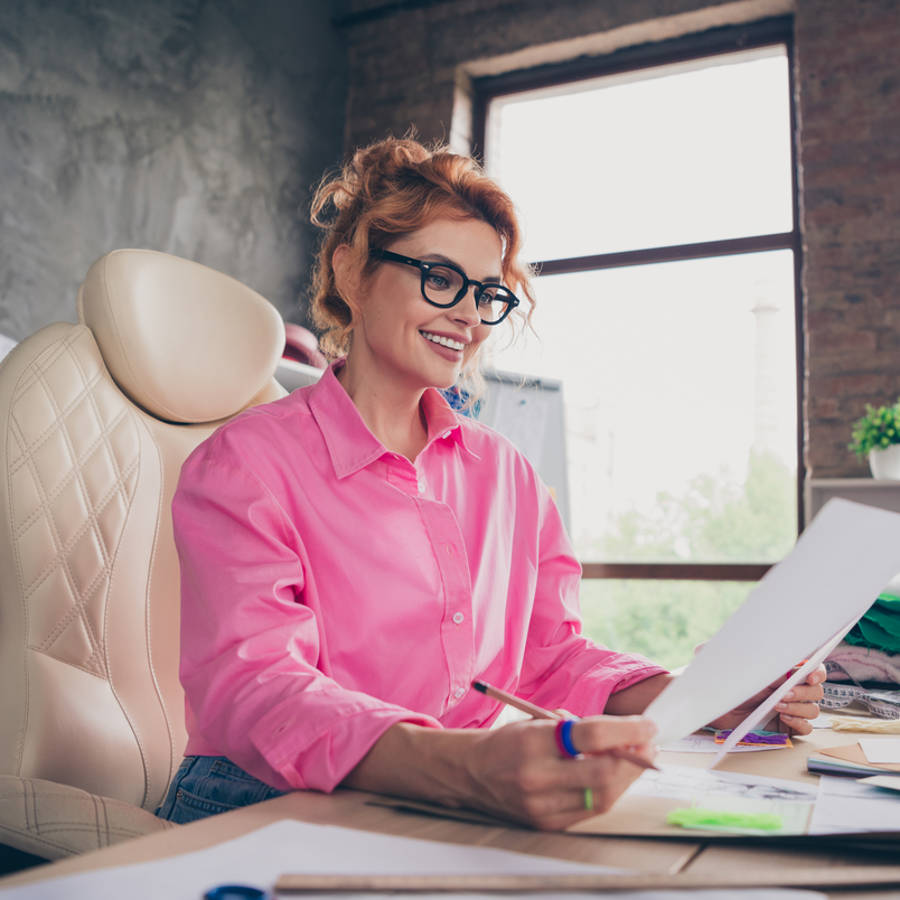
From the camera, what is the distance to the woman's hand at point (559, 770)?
537mm

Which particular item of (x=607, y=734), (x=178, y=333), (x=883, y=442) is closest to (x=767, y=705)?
(x=607, y=734)

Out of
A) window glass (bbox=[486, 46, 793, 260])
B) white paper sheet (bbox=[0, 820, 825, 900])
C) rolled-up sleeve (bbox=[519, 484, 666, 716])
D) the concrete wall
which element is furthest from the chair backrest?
window glass (bbox=[486, 46, 793, 260])

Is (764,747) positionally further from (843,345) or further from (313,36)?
(313,36)

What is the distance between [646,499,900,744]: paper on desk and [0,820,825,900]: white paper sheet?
0.13 meters

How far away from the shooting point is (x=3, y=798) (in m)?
0.89

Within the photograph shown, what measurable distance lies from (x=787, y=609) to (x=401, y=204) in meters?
0.78

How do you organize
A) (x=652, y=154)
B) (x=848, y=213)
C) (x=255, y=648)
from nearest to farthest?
(x=255, y=648)
(x=848, y=213)
(x=652, y=154)

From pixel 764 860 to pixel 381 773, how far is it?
258mm

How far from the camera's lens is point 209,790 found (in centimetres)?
84

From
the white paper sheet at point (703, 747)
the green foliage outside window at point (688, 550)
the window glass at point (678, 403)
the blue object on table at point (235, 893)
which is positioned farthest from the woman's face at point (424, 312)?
the green foliage outside window at point (688, 550)

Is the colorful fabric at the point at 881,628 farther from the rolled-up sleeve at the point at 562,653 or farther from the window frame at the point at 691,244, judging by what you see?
the window frame at the point at 691,244

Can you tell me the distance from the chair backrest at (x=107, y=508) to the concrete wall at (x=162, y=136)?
5.99 feet

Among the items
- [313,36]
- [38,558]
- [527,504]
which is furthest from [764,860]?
[313,36]

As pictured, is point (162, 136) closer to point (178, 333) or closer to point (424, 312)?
point (178, 333)
